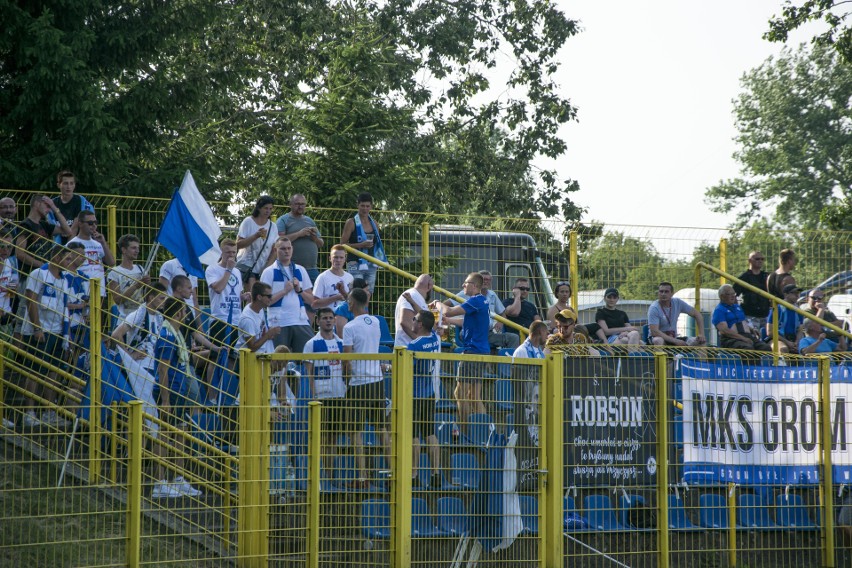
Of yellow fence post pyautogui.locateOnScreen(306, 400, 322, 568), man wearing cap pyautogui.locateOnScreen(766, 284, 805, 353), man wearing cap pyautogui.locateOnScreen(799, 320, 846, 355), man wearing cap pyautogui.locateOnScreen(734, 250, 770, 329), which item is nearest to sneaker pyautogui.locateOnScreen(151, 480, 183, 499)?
yellow fence post pyautogui.locateOnScreen(306, 400, 322, 568)

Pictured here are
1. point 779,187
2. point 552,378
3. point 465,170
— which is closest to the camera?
point 552,378

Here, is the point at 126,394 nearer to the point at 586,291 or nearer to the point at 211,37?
the point at 586,291

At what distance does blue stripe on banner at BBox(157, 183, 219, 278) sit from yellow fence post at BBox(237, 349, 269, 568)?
12.5 ft

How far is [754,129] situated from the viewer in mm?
67000

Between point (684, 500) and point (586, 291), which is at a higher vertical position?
point (586, 291)

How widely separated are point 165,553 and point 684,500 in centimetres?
473

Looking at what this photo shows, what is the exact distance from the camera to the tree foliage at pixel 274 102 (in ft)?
58.0

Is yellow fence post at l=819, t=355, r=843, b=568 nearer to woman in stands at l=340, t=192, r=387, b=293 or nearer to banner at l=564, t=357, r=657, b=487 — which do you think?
banner at l=564, t=357, r=657, b=487

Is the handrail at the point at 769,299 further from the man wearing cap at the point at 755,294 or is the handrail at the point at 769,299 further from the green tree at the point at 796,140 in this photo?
the green tree at the point at 796,140

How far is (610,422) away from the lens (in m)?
10.8

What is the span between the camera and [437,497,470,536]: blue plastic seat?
9.83 m

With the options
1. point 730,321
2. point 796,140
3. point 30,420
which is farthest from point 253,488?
point 796,140

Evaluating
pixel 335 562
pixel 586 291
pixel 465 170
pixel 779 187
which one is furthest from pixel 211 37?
pixel 779 187

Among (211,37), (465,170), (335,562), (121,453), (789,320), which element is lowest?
(335,562)
